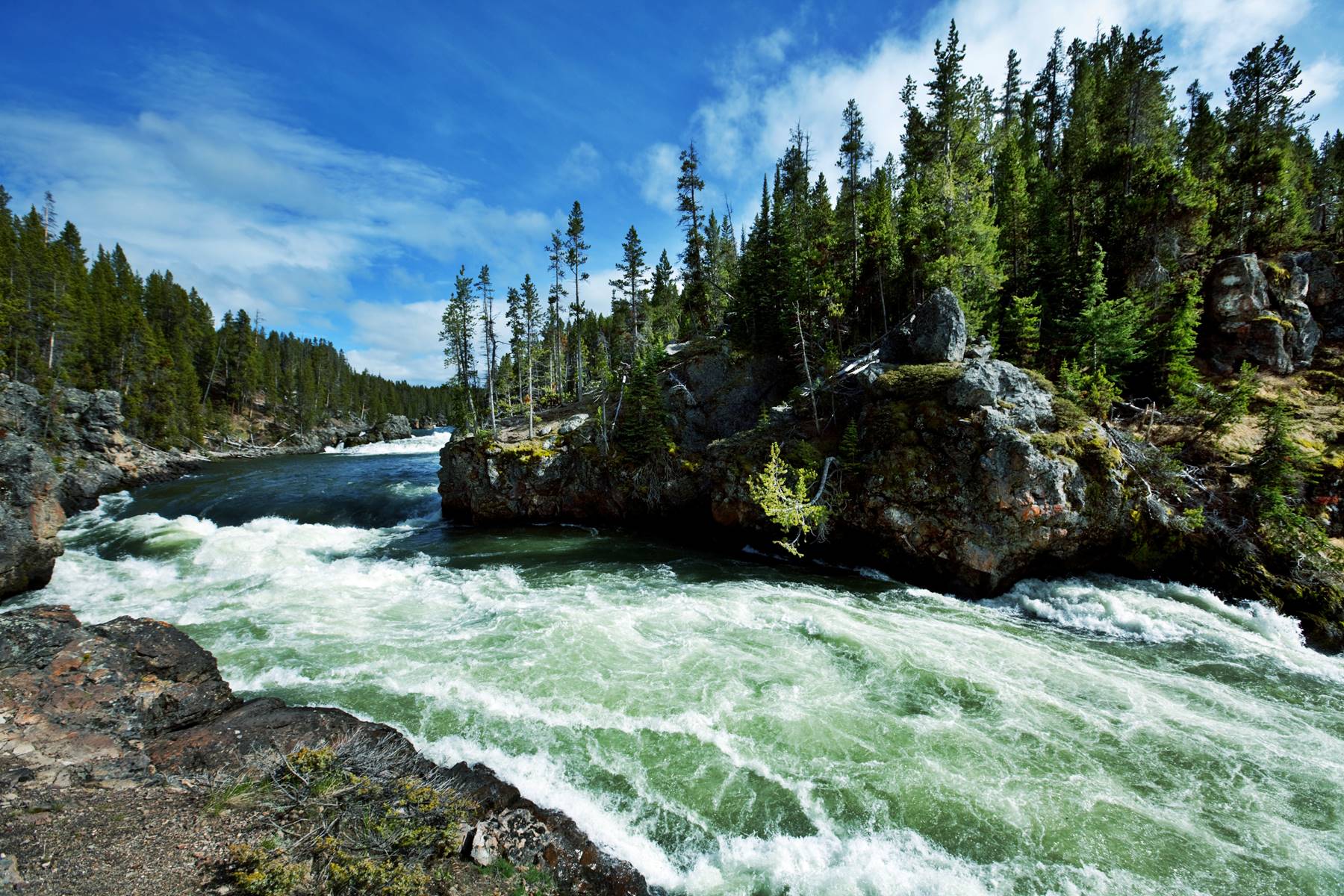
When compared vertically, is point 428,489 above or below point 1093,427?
below

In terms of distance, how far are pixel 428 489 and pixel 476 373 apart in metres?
11.5

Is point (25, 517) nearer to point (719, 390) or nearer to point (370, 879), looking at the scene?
point (370, 879)

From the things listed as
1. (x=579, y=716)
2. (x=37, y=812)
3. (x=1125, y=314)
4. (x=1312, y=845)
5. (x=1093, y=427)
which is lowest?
(x=1312, y=845)

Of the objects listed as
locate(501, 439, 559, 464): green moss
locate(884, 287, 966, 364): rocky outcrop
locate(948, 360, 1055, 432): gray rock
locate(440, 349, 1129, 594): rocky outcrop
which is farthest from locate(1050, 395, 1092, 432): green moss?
locate(501, 439, 559, 464): green moss

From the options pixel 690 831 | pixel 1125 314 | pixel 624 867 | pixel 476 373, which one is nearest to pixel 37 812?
pixel 624 867

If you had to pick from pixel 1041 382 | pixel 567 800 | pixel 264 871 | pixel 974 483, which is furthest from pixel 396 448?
pixel 264 871

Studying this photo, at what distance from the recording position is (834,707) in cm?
1048

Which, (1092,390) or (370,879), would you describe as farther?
(1092,390)

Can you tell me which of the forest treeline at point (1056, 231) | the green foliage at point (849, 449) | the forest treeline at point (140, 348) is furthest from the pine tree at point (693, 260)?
the forest treeline at point (140, 348)

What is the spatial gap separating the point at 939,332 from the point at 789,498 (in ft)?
33.8

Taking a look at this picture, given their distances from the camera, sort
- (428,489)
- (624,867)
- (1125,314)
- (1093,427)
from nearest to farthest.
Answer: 1. (624,867)
2. (1093,427)
3. (1125,314)
4. (428,489)

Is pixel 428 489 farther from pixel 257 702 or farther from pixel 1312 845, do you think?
pixel 1312 845

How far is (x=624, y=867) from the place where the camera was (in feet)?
21.7

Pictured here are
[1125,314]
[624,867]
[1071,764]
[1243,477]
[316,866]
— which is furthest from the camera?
[1125,314]
